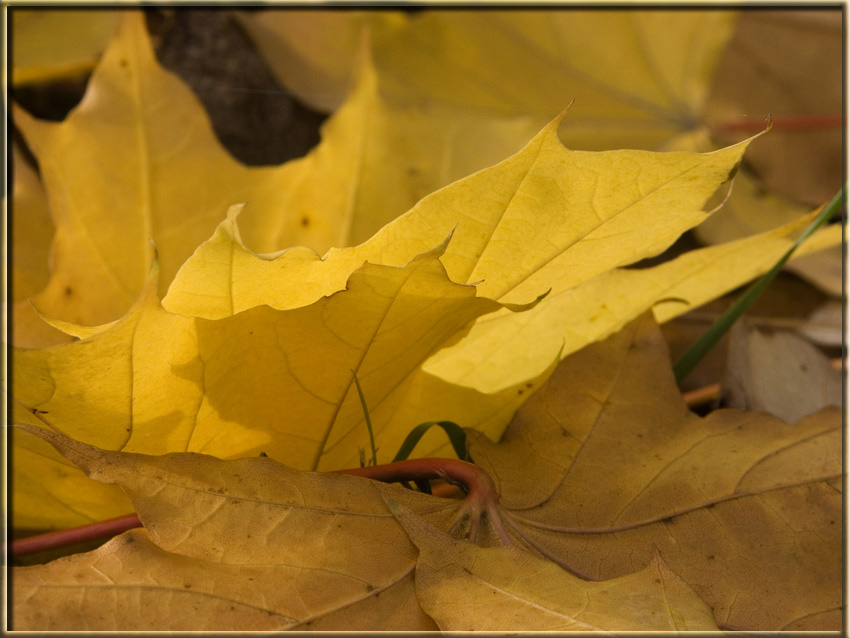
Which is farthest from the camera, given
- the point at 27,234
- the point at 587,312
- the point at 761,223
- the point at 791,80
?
the point at 791,80

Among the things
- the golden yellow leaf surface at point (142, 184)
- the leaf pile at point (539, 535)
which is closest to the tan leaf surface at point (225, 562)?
the leaf pile at point (539, 535)

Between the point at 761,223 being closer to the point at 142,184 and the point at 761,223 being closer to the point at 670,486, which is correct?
the point at 670,486

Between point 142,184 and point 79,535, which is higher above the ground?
point 142,184

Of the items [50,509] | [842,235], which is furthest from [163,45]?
[842,235]

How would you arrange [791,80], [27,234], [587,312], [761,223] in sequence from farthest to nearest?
1. [791,80]
2. [761,223]
3. [27,234]
4. [587,312]

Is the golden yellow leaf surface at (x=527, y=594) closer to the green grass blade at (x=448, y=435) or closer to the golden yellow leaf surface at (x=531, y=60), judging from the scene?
the green grass blade at (x=448, y=435)

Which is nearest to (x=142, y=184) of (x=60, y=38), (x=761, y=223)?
(x=60, y=38)
